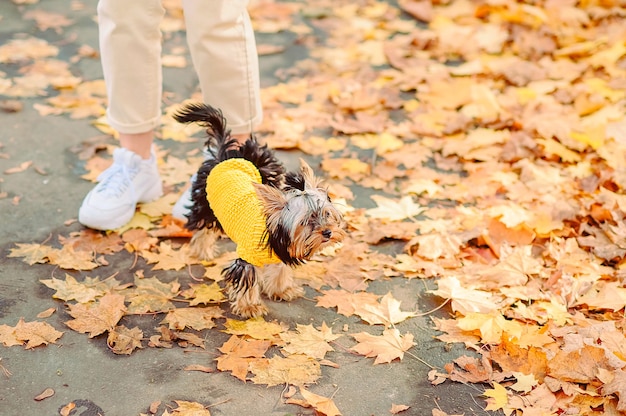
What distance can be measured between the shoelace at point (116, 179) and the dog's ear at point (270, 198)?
1081 millimetres

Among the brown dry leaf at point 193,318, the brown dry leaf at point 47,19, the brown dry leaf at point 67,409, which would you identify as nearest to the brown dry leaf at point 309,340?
the brown dry leaf at point 193,318

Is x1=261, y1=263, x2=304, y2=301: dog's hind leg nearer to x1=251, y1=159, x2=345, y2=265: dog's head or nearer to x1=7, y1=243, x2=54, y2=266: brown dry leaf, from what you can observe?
x1=251, y1=159, x2=345, y2=265: dog's head

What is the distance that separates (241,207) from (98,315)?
727 mm

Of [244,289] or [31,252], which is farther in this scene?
[31,252]

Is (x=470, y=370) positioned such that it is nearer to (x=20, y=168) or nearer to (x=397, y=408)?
(x=397, y=408)

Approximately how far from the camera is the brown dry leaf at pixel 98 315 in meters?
2.91

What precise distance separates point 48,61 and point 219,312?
3.06 meters

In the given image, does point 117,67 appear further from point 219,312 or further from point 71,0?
point 71,0

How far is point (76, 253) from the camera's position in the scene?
133 inches

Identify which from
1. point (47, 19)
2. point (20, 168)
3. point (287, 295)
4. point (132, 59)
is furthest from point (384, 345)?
point (47, 19)

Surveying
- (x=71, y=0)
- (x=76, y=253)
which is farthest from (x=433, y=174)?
(x=71, y=0)

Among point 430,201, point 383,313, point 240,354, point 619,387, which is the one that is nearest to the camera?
point 619,387

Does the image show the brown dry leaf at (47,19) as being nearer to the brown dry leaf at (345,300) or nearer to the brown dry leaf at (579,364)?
the brown dry leaf at (345,300)

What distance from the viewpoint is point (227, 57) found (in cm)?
321
